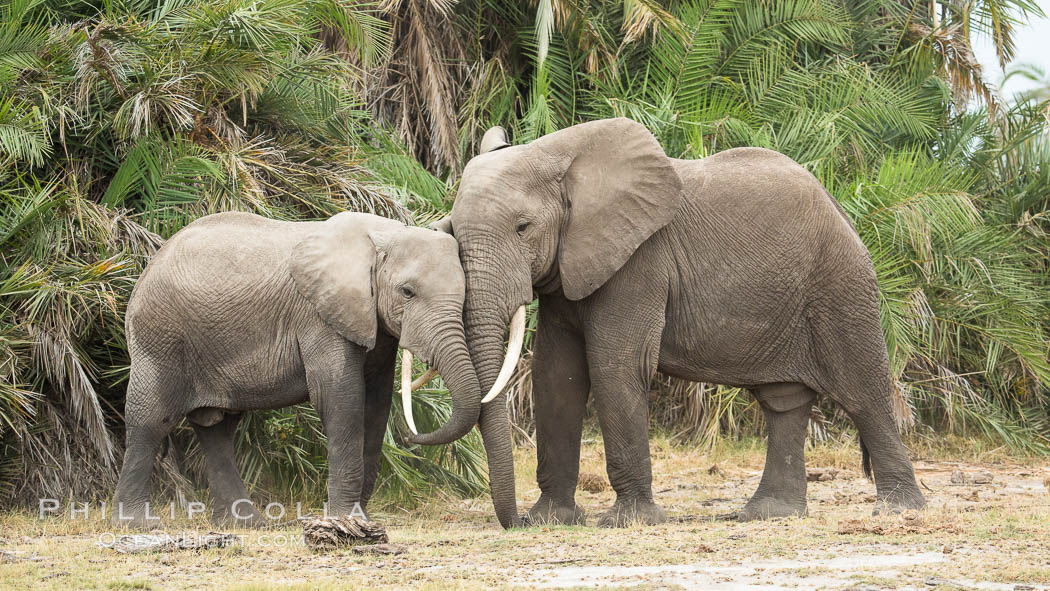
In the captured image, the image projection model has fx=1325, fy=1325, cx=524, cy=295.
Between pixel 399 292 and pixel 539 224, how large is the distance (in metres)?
1.03

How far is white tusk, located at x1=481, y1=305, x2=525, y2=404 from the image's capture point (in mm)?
7836

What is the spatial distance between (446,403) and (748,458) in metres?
3.70

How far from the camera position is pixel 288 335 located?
8352 millimetres

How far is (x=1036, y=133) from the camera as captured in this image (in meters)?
14.8

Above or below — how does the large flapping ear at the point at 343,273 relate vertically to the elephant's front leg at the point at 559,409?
above

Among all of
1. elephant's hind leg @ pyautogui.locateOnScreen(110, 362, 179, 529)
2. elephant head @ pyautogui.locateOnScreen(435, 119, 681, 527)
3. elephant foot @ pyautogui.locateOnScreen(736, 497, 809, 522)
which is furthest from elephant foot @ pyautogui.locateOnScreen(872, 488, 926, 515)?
elephant's hind leg @ pyautogui.locateOnScreen(110, 362, 179, 529)

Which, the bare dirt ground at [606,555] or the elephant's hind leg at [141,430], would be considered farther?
the elephant's hind leg at [141,430]

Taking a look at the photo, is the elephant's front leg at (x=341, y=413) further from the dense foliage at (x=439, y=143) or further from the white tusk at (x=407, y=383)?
the dense foliage at (x=439, y=143)

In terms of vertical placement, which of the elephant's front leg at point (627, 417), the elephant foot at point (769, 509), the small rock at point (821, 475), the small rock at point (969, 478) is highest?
the elephant's front leg at point (627, 417)

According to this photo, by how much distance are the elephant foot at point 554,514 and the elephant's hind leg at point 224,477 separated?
5.87 feet

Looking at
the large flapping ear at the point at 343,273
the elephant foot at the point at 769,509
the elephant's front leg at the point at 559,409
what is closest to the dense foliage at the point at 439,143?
the elephant's front leg at the point at 559,409

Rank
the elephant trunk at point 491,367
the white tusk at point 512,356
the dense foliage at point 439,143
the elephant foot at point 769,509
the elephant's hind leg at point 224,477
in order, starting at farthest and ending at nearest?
the dense foliage at point 439,143 → the elephant foot at point 769,509 → the elephant's hind leg at point 224,477 → the elephant trunk at point 491,367 → the white tusk at point 512,356

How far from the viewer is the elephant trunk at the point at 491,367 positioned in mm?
7984

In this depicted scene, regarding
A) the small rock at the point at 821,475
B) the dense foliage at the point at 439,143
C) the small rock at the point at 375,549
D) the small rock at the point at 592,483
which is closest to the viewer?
the small rock at the point at 375,549
